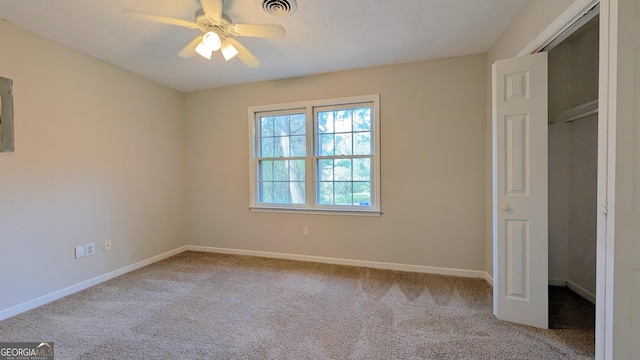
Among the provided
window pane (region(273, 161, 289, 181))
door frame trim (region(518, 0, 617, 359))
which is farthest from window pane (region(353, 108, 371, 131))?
door frame trim (region(518, 0, 617, 359))

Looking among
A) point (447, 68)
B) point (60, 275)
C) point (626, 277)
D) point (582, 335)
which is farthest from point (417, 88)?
point (60, 275)

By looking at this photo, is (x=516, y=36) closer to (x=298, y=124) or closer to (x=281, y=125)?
(x=298, y=124)

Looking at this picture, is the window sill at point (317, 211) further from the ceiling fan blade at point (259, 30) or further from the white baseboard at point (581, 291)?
the ceiling fan blade at point (259, 30)

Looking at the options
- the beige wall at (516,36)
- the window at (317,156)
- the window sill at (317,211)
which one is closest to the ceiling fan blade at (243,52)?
the window at (317,156)

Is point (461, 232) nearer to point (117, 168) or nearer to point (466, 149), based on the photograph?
point (466, 149)

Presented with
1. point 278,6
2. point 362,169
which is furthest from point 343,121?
point 278,6

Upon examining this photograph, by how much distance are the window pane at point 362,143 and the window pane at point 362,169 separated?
4.0 inches

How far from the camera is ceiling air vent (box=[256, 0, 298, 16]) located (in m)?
1.88

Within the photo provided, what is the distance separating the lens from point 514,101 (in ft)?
6.45

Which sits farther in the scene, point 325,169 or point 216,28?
point 325,169

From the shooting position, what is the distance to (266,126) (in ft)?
12.2

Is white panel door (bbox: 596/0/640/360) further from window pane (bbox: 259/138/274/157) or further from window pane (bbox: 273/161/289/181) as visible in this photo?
window pane (bbox: 259/138/274/157)

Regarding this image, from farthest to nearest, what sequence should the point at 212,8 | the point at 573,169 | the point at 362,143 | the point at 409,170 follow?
1. the point at 362,143
2. the point at 409,170
3. the point at 573,169
4. the point at 212,8

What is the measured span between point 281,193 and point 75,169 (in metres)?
2.22
